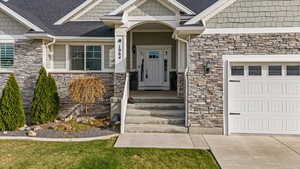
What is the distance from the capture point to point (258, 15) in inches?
320

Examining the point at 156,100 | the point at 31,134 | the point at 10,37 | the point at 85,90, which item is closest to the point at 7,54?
the point at 10,37

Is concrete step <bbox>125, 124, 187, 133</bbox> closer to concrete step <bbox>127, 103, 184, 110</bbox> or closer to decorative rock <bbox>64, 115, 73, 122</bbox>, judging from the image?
concrete step <bbox>127, 103, 184, 110</bbox>

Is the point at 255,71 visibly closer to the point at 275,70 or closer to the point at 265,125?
the point at 275,70

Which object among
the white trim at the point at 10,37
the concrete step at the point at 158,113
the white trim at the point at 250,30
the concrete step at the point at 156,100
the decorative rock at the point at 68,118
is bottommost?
the decorative rock at the point at 68,118

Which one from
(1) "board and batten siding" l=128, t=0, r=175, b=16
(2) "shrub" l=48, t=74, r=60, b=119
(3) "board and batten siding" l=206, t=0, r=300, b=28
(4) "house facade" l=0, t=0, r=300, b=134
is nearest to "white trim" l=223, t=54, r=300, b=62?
(4) "house facade" l=0, t=0, r=300, b=134

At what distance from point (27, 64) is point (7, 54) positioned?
103 centimetres

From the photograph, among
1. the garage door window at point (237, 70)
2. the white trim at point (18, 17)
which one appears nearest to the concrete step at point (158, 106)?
the garage door window at point (237, 70)

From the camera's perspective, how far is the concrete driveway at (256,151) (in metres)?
5.39

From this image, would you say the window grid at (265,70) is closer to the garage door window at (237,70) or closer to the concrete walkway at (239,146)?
the garage door window at (237,70)

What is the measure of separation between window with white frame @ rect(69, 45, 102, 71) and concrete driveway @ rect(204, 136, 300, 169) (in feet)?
19.8

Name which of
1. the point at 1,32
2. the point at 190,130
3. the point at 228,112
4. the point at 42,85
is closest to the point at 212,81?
the point at 228,112

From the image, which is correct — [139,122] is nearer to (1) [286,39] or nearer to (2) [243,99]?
(2) [243,99]

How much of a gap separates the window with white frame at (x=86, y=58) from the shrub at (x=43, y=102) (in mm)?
1602

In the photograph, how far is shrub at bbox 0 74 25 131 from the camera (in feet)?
28.1
